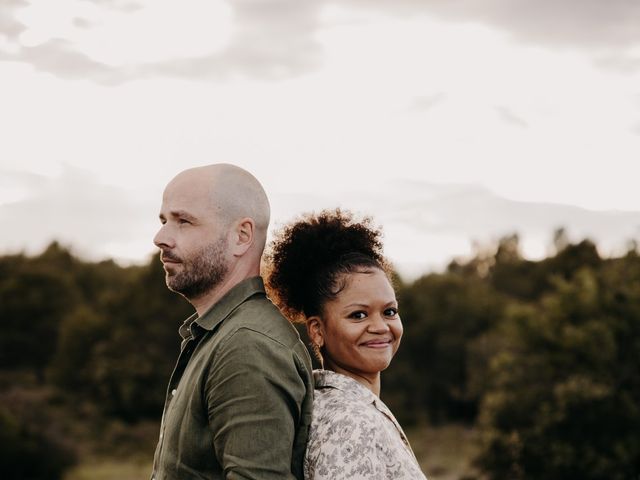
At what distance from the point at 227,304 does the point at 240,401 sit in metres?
0.50

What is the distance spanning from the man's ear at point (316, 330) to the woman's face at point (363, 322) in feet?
0.16

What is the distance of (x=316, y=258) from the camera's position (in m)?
3.60

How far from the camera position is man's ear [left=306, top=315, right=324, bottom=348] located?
140 inches

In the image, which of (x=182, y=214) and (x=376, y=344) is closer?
(x=182, y=214)

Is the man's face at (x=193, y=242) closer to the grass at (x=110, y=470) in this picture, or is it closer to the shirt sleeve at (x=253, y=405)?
the shirt sleeve at (x=253, y=405)

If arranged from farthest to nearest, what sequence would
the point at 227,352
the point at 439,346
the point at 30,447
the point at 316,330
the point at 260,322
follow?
1. the point at 439,346
2. the point at 30,447
3. the point at 316,330
4. the point at 260,322
5. the point at 227,352

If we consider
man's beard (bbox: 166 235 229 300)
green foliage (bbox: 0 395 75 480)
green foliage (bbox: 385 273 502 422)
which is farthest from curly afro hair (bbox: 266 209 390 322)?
green foliage (bbox: 385 273 502 422)

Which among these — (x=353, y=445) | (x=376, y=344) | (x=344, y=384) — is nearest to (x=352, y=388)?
(x=344, y=384)

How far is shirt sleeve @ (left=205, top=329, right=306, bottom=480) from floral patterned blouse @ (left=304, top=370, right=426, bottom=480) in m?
0.13

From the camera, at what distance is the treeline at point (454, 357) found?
79.3 feet

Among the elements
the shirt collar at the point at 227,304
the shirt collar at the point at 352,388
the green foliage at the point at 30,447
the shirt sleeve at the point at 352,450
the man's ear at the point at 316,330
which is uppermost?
the shirt collar at the point at 227,304

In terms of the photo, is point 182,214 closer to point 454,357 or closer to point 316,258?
point 316,258

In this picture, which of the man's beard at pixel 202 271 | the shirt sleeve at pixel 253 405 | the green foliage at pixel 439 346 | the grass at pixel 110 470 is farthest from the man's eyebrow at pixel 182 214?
the green foliage at pixel 439 346

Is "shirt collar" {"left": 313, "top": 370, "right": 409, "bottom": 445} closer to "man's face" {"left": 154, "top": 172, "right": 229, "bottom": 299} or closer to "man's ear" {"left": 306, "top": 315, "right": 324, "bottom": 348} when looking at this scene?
"man's ear" {"left": 306, "top": 315, "right": 324, "bottom": 348}
